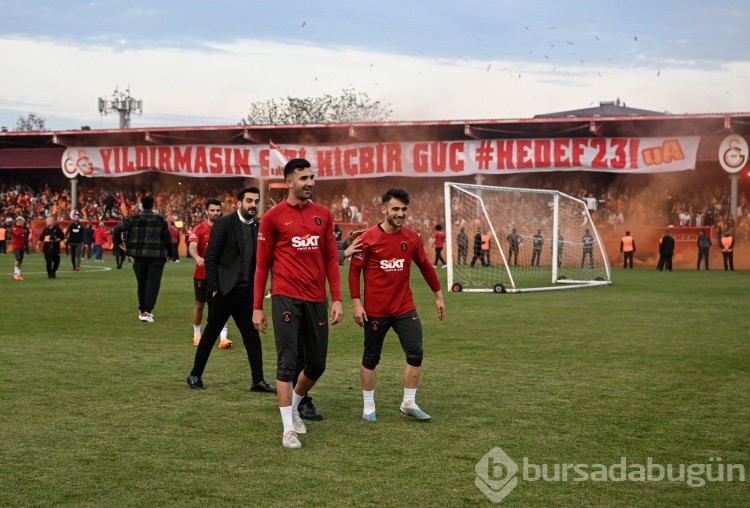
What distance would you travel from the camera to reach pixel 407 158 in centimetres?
4369

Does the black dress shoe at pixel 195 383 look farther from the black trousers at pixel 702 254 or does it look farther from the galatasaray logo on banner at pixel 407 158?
the galatasaray logo on banner at pixel 407 158

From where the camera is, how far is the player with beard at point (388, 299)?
310 inches

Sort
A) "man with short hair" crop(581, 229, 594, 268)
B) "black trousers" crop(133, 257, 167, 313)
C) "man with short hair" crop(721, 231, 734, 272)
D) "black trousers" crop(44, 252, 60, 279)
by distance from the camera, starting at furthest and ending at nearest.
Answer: "man with short hair" crop(721, 231, 734, 272) < "man with short hair" crop(581, 229, 594, 268) < "black trousers" crop(44, 252, 60, 279) < "black trousers" crop(133, 257, 167, 313)

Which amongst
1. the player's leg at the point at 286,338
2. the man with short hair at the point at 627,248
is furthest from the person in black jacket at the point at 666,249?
the player's leg at the point at 286,338

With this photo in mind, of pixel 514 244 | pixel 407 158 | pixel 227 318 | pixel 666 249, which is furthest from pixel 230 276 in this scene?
pixel 407 158

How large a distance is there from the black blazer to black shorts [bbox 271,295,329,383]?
2.17 m

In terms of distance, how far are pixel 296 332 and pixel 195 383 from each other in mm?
2495

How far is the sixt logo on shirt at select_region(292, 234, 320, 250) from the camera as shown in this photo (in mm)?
7207

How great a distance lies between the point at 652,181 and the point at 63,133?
2861 cm

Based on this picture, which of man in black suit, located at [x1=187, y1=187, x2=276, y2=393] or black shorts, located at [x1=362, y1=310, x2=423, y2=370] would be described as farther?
man in black suit, located at [x1=187, y1=187, x2=276, y2=393]

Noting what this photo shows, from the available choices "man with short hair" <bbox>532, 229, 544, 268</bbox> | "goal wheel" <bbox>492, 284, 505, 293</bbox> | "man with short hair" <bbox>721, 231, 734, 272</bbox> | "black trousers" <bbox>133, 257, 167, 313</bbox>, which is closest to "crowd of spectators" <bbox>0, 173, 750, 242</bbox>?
"man with short hair" <bbox>721, 231, 734, 272</bbox>

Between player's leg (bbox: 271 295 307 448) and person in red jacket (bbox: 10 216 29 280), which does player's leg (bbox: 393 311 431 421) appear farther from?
person in red jacket (bbox: 10 216 29 280)

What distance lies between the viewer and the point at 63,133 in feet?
163

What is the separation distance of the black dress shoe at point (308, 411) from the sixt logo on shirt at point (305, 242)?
1.40m
